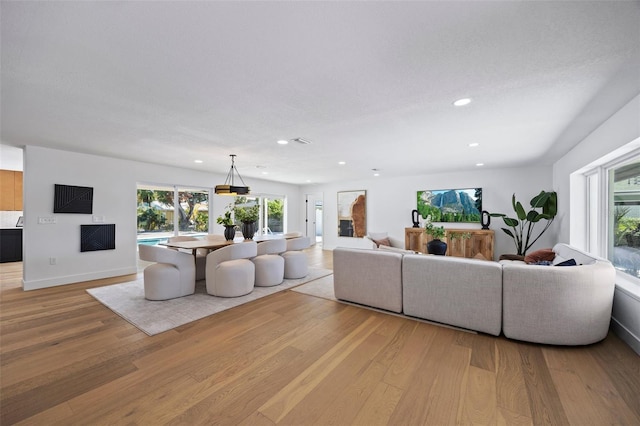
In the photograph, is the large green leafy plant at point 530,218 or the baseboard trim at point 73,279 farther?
the large green leafy plant at point 530,218

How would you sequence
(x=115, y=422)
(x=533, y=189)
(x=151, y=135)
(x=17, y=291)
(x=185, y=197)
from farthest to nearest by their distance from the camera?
1. (x=185, y=197)
2. (x=533, y=189)
3. (x=17, y=291)
4. (x=151, y=135)
5. (x=115, y=422)

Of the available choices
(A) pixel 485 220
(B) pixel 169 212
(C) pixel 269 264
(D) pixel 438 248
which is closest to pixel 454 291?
(D) pixel 438 248

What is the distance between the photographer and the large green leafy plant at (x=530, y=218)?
518 centimetres

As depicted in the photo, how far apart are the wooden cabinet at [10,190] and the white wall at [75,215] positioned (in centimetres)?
404

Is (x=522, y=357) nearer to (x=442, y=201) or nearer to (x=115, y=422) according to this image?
(x=115, y=422)

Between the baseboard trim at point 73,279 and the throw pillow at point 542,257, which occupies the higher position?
the throw pillow at point 542,257

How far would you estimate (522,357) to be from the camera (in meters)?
2.26

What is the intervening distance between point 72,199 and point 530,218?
8.97 meters

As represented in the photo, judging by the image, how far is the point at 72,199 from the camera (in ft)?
15.6

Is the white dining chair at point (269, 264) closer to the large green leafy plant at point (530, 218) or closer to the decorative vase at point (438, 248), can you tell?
the decorative vase at point (438, 248)

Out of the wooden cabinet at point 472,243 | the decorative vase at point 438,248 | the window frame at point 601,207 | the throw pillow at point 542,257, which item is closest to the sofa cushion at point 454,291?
the decorative vase at point 438,248

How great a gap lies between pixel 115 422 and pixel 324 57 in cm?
269

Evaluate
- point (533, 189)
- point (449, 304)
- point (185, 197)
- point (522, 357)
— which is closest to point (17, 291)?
point (185, 197)

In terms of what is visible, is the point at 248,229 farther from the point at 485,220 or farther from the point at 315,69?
the point at 485,220
